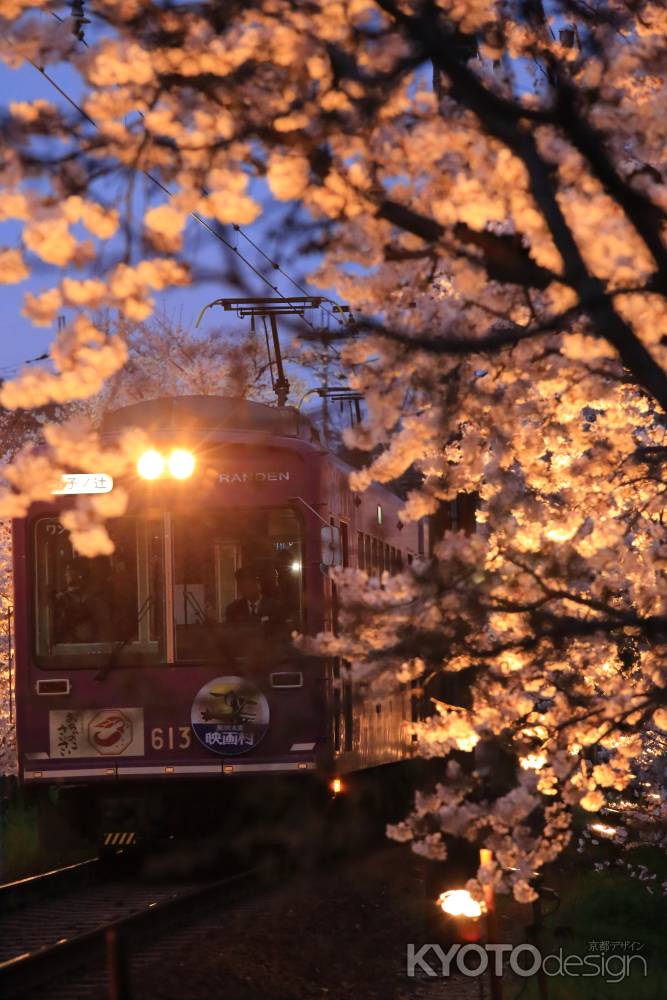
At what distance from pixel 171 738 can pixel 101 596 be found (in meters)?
1.11

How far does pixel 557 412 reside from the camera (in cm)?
720

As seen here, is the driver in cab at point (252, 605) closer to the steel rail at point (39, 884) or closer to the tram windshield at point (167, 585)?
the tram windshield at point (167, 585)

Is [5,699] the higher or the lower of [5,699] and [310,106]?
the lower

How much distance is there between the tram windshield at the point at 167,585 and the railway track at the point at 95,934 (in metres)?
1.65

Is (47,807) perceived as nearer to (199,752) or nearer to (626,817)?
(199,752)

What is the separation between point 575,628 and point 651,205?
1.37 metres

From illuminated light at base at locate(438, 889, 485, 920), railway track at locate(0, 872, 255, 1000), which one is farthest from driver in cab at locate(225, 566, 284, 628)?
illuminated light at base at locate(438, 889, 485, 920)

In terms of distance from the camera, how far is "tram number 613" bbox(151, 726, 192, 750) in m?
10.7

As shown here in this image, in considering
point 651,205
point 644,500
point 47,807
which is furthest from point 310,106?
point 47,807

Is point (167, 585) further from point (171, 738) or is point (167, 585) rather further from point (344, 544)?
point (344, 544)

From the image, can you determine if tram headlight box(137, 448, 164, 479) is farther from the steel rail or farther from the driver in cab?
the steel rail

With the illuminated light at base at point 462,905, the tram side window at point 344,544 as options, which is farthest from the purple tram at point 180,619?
the illuminated light at base at point 462,905

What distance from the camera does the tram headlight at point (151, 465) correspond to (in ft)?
34.8

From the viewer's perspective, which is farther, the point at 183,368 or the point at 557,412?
the point at 183,368
